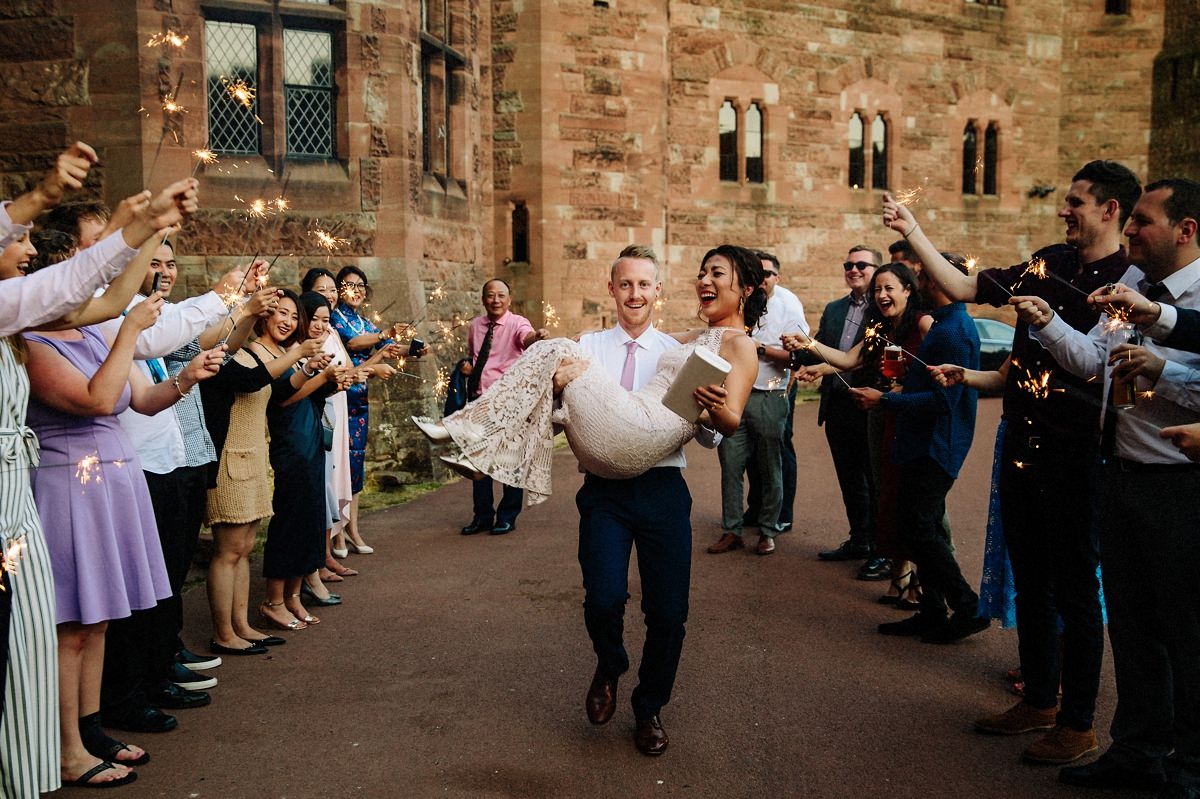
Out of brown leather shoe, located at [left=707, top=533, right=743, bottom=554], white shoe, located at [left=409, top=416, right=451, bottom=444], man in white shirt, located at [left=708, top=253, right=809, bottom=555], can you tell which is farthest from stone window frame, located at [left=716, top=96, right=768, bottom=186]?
white shoe, located at [left=409, top=416, right=451, bottom=444]

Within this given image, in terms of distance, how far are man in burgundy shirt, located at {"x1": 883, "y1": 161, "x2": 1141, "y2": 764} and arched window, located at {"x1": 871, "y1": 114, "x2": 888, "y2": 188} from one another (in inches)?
754

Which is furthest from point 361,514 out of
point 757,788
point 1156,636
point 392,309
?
point 1156,636

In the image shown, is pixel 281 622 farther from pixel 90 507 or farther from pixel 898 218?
pixel 898 218

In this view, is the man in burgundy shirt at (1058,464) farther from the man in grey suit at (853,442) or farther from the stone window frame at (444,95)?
the stone window frame at (444,95)

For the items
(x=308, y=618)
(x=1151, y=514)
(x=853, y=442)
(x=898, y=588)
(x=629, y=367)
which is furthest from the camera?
(x=853, y=442)

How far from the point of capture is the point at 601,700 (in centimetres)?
482

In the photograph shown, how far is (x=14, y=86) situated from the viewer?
1056 centimetres

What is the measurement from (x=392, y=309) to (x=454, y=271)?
5.69 feet

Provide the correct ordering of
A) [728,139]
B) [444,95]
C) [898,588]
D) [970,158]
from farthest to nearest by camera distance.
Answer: [970,158], [728,139], [444,95], [898,588]

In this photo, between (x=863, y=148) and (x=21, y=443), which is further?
(x=863, y=148)

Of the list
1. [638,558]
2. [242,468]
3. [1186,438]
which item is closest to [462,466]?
[638,558]

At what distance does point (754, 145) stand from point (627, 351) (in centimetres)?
1765

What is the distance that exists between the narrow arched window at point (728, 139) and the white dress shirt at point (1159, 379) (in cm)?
1716

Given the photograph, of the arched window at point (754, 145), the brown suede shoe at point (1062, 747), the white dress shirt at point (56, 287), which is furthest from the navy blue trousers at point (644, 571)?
the arched window at point (754, 145)
